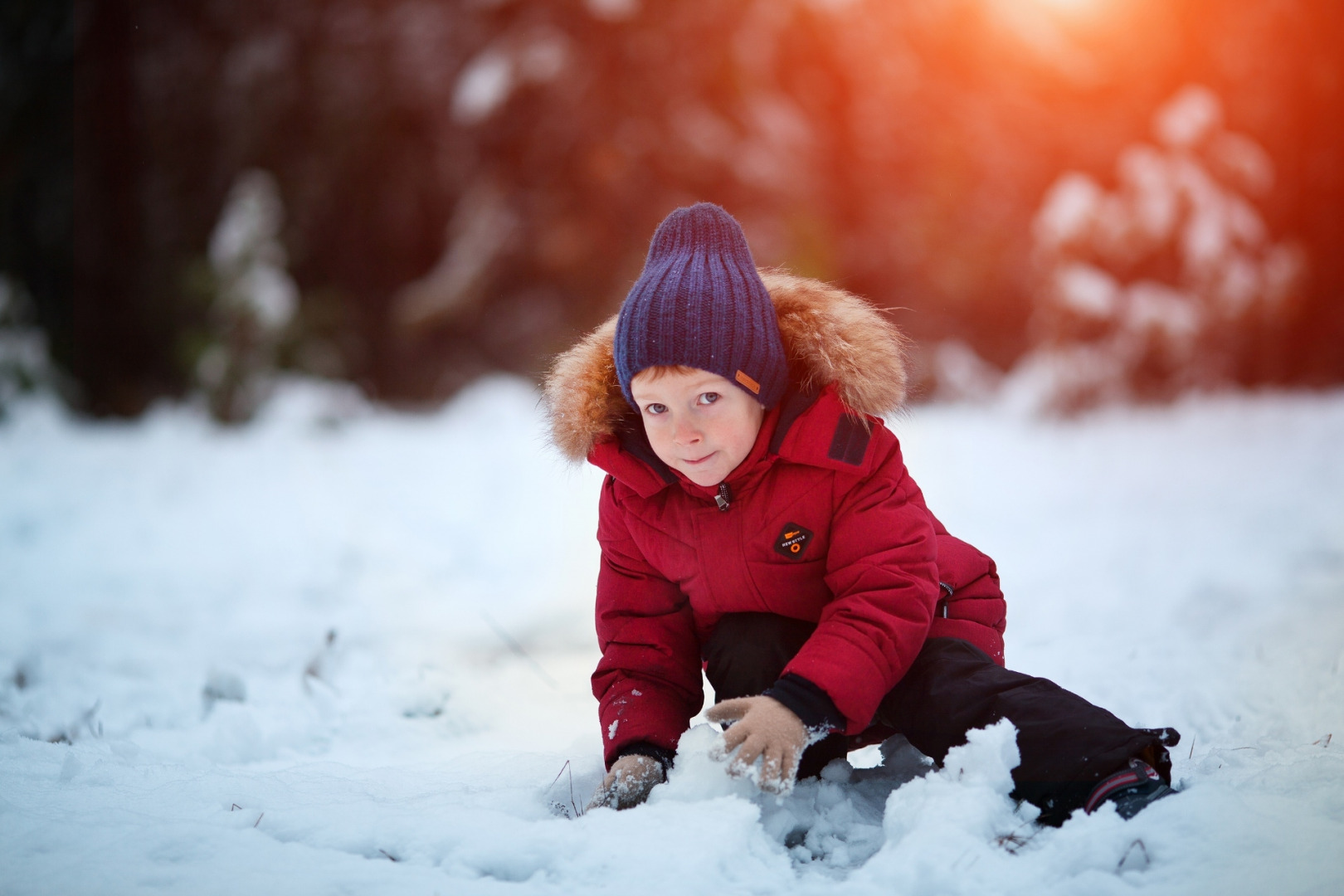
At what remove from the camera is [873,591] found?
58.7 inches

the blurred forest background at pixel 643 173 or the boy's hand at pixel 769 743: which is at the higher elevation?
the blurred forest background at pixel 643 173

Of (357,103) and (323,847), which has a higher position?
(357,103)

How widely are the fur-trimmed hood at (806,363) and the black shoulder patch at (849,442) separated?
3 cm

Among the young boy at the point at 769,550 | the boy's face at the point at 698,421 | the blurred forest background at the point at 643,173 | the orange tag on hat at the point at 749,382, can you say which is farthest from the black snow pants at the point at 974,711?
the blurred forest background at the point at 643,173

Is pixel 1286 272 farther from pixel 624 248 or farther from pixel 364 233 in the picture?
pixel 364 233

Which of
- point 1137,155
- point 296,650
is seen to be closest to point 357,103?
point 296,650

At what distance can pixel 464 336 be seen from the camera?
315 inches

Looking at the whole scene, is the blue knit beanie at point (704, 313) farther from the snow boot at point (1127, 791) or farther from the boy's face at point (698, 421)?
the snow boot at point (1127, 791)

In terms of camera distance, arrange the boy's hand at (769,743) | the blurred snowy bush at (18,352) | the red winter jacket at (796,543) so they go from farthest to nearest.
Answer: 1. the blurred snowy bush at (18,352)
2. the red winter jacket at (796,543)
3. the boy's hand at (769,743)

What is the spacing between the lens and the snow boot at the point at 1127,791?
1.28 metres

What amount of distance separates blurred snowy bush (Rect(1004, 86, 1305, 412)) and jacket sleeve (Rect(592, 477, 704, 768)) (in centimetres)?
659

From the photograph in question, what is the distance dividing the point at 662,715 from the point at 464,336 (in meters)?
6.78

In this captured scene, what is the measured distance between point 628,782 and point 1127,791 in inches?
30.6

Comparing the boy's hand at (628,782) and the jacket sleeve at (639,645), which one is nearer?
the boy's hand at (628,782)
